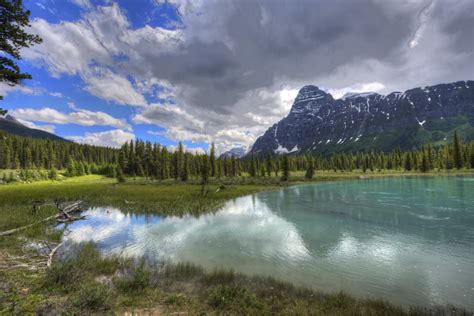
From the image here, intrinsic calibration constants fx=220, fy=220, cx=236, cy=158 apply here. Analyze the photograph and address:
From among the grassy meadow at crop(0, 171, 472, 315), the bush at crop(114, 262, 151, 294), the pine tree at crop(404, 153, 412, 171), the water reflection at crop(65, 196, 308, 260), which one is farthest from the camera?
the pine tree at crop(404, 153, 412, 171)

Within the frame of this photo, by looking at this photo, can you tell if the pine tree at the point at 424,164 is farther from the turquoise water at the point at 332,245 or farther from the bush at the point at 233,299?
the bush at the point at 233,299

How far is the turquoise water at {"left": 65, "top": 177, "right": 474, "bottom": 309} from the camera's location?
9781 mm

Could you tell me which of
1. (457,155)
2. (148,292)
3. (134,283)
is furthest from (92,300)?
(457,155)

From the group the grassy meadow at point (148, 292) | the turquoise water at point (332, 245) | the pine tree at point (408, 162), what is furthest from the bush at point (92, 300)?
the pine tree at point (408, 162)

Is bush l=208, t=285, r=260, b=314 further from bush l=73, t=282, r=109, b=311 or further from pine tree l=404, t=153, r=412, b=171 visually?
pine tree l=404, t=153, r=412, b=171

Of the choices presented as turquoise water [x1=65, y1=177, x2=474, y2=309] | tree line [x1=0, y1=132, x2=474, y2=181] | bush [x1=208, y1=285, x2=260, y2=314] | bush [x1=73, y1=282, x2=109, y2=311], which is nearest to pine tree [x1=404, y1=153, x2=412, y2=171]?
tree line [x1=0, y1=132, x2=474, y2=181]

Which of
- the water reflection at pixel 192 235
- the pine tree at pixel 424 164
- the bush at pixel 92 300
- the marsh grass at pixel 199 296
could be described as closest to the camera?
the bush at pixel 92 300

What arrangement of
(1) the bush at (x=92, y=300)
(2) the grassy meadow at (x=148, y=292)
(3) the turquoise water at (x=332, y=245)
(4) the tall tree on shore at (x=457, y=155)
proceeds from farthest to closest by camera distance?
(4) the tall tree on shore at (x=457, y=155) < (3) the turquoise water at (x=332, y=245) < (2) the grassy meadow at (x=148, y=292) < (1) the bush at (x=92, y=300)

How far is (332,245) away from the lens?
14766 millimetres

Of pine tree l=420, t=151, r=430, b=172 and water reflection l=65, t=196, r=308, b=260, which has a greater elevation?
pine tree l=420, t=151, r=430, b=172

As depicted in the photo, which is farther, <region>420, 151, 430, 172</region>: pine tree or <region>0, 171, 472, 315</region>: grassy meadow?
<region>420, 151, 430, 172</region>: pine tree

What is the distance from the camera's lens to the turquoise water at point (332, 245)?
385 inches

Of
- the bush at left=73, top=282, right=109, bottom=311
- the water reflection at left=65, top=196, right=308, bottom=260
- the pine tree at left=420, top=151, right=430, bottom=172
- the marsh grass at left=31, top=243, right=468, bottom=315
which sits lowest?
the water reflection at left=65, top=196, right=308, bottom=260

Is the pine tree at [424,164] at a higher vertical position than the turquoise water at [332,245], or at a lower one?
higher
